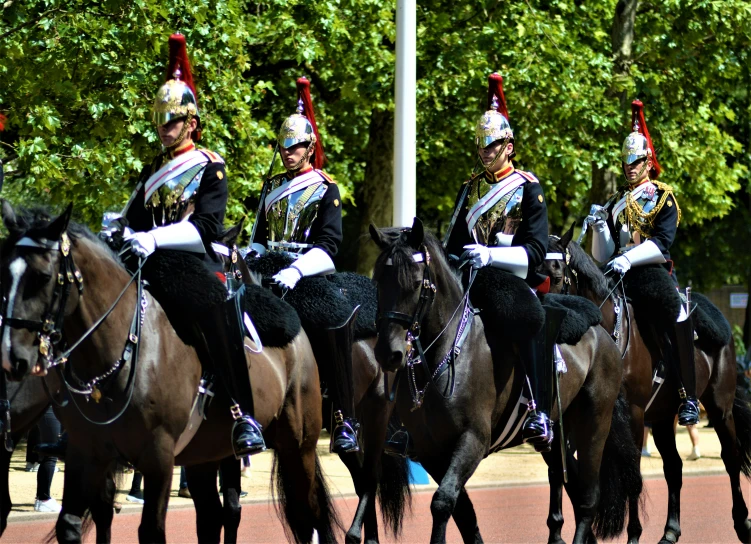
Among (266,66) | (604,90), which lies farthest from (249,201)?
(604,90)

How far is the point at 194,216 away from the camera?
6801 mm

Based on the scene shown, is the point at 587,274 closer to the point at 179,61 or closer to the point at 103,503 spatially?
the point at 179,61

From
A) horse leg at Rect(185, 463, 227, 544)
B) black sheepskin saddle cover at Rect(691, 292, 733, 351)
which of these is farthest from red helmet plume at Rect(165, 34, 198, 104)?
black sheepskin saddle cover at Rect(691, 292, 733, 351)

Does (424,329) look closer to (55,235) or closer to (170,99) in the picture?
(170,99)

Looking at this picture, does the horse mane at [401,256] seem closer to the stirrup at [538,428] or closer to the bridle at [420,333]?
the bridle at [420,333]

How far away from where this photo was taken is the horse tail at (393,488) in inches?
361

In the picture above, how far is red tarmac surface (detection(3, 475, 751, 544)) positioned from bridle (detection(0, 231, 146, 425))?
4103mm

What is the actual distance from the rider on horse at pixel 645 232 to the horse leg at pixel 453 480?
3.33m

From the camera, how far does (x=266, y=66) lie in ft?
63.1

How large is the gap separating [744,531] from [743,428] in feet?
4.95

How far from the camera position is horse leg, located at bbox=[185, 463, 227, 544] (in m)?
7.54

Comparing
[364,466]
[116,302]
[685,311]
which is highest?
[116,302]

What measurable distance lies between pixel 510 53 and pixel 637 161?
759 cm

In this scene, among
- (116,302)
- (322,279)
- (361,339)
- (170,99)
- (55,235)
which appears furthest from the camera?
(361,339)
